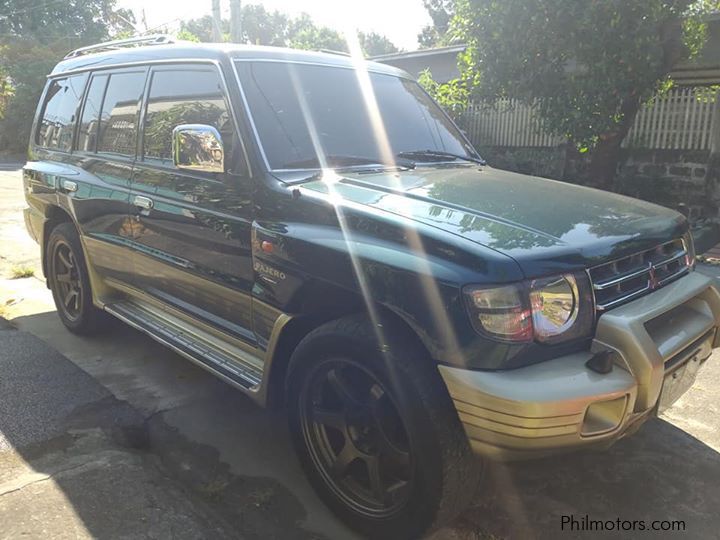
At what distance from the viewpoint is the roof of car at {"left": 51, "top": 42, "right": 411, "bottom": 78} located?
10.8ft

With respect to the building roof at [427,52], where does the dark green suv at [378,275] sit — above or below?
below

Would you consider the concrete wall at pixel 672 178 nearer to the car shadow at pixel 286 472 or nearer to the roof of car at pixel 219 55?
the roof of car at pixel 219 55

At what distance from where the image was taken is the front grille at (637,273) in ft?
7.51

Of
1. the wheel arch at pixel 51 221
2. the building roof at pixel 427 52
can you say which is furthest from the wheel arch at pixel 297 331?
the building roof at pixel 427 52

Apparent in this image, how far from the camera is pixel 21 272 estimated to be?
660 cm

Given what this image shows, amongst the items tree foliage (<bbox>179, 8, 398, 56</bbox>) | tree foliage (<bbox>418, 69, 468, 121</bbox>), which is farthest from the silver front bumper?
tree foliage (<bbox>179, 8, 398, 56</bbox>)

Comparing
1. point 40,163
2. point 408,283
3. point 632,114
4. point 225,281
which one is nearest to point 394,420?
point 408,283

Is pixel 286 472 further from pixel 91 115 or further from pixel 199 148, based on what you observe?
pixel 91 115

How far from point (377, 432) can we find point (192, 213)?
5.06 ft

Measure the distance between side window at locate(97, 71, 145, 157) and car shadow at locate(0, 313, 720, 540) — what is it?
1524 millimetres

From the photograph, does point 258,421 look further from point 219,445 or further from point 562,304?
point 562,304

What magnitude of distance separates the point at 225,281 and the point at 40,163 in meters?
2.82

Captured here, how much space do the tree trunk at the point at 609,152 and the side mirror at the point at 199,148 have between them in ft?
22.5

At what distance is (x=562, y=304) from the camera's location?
2.18 m
